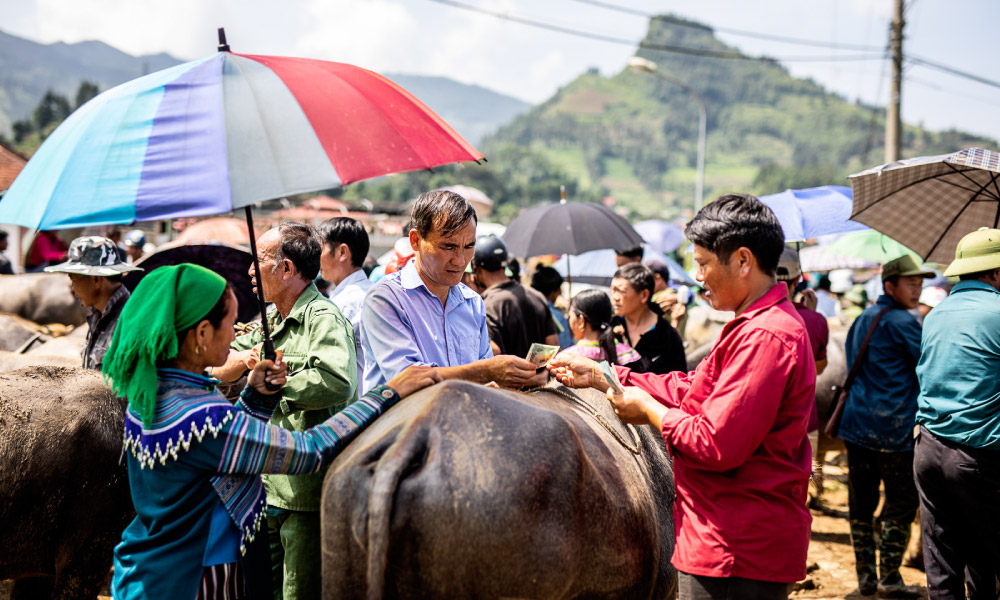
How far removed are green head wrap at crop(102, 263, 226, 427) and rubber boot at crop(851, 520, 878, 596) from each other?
4.91 meters

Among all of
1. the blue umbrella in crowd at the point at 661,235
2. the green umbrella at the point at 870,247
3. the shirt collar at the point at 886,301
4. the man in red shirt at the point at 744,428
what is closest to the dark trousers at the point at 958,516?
the shirt collar at the point at 886,301

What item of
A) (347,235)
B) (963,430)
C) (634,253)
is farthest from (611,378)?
(634,253)

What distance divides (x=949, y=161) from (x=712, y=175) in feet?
538

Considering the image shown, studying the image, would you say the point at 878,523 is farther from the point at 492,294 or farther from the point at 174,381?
the point at 174,381

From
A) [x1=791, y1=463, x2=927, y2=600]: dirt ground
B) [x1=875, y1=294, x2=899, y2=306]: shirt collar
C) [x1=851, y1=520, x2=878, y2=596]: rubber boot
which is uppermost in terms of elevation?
[x1=875, y1=294, x2=899, y2=306]: shirt collar

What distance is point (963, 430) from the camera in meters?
3.96

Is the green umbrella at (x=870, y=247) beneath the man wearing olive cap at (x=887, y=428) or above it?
above

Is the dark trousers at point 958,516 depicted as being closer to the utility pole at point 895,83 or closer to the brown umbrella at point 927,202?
the brown umbrella at point 927,202

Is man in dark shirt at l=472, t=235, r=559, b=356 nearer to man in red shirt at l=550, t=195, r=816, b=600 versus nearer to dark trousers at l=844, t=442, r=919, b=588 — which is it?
dark trousers at l=844, t=442, r=919, b=588

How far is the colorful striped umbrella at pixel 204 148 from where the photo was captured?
93.8 inches

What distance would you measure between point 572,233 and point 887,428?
328 cm

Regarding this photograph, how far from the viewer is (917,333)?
528 centimetres

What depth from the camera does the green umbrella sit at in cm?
873

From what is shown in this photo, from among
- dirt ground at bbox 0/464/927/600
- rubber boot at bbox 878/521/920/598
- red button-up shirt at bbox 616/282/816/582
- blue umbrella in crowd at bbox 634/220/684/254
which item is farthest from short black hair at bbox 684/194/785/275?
blue umbrella in crowd at bbox 634/220/684/254
